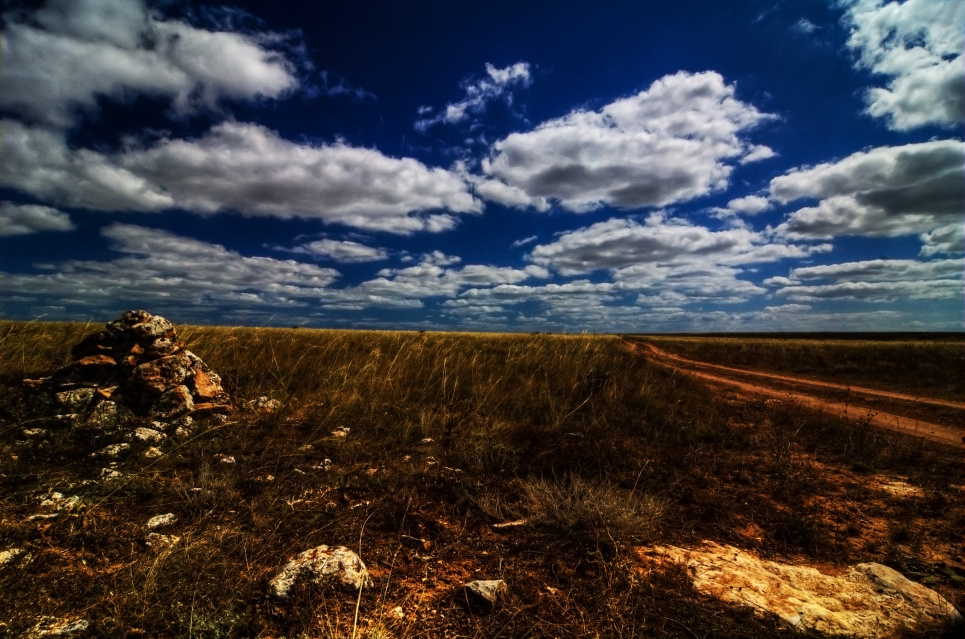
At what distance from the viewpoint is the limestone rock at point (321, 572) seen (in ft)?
6.74

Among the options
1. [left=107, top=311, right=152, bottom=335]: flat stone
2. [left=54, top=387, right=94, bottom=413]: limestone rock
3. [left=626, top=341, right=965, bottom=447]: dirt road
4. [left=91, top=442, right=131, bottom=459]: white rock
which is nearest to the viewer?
[left=91, top=442, right=131, bottom=459]: white rock

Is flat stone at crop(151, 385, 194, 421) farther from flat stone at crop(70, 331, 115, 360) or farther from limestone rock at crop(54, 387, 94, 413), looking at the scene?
flat stone at crop(70, 331, 115, 360)

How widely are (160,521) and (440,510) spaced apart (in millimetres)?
1756

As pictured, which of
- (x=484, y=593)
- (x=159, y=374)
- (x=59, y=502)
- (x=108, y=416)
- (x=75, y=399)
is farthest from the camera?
(x=159, y=374)

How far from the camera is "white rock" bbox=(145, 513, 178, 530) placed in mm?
2533

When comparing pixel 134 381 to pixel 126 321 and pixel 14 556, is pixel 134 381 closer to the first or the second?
pixel 126 321

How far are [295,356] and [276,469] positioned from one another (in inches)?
177

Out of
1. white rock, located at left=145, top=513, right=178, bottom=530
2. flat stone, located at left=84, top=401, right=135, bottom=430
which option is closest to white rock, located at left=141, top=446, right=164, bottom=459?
flat stone, located at left=84, top=401, right=135, bottom=430

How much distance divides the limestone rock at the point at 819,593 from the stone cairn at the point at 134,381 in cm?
474

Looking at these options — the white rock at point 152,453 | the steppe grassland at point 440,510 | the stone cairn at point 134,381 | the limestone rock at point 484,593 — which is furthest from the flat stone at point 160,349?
the limestone rock at point 484,593

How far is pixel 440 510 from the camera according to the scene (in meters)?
3.00

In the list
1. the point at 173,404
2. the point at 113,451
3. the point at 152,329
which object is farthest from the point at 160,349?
the point at 113,451

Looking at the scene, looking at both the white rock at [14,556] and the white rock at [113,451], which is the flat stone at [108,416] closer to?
the white rock at [113,451]

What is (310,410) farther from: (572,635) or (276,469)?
(572,635)
